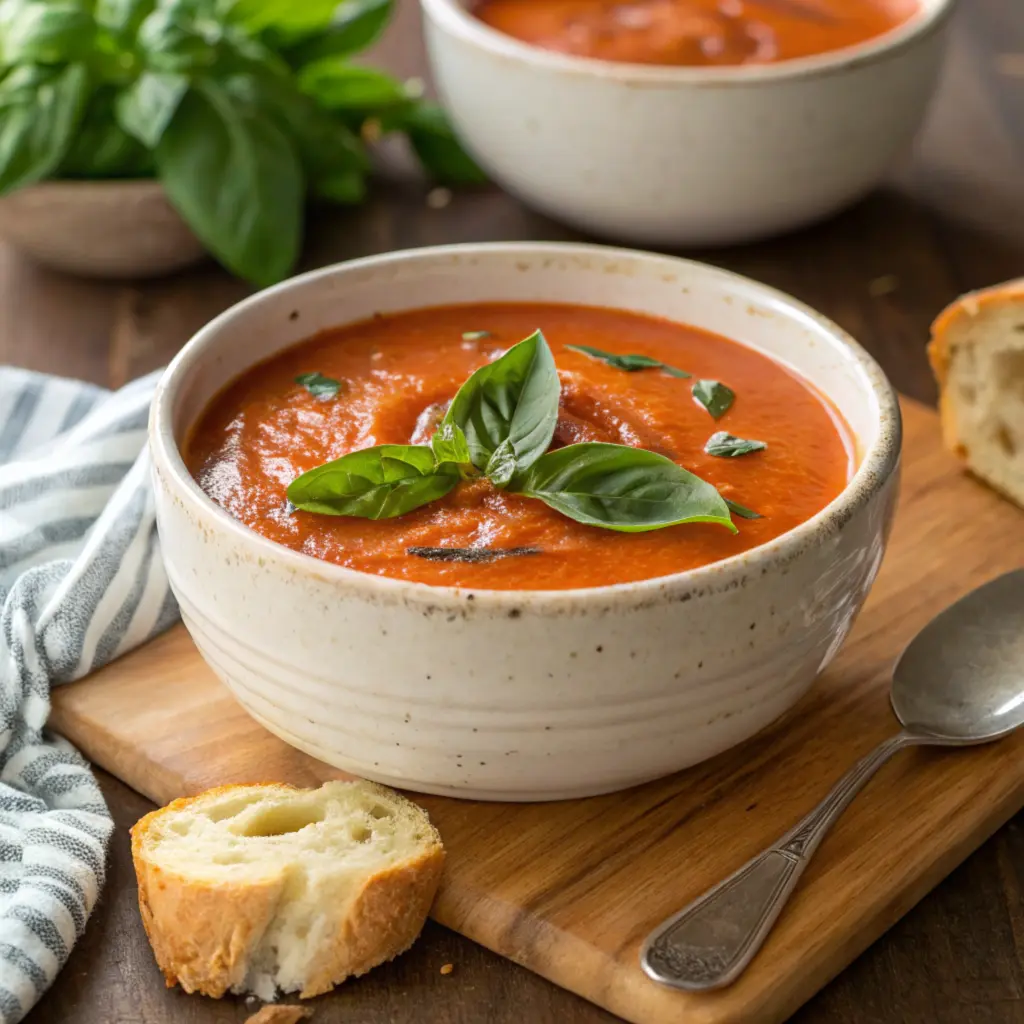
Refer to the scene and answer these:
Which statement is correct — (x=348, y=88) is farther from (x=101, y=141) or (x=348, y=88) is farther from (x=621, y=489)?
(x=621, y=489)

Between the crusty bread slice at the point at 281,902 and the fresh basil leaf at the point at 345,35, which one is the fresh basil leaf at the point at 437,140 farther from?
the crusty bread slice at the point at 281,902

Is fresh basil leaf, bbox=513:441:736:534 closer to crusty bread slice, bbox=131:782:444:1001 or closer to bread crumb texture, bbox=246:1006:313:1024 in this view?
crusty bread slice, bbox=131:782:444:1001

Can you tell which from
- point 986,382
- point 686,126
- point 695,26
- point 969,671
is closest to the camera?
point 969,671

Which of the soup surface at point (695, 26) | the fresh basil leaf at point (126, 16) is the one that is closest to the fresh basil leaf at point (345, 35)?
the soup surface at point (695, 26)

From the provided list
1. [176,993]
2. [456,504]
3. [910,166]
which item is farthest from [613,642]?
[910,166]

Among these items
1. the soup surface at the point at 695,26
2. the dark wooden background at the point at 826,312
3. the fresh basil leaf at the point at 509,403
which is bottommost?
the dark wooden background at the point at 826,312

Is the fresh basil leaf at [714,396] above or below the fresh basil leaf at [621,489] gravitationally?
below

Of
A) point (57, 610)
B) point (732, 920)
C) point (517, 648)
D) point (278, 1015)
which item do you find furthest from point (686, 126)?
point (278, 1015)

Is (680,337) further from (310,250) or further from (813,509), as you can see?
(310,250)
